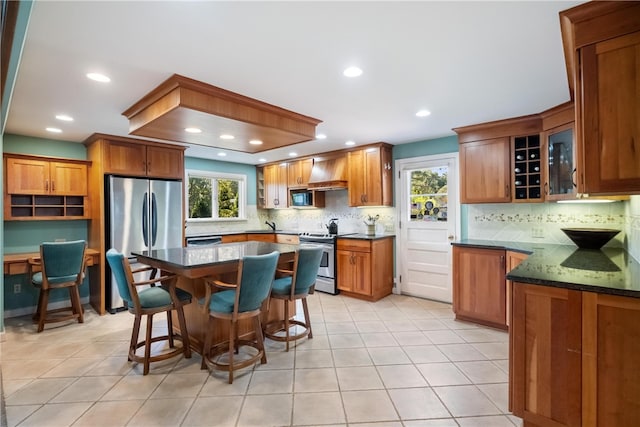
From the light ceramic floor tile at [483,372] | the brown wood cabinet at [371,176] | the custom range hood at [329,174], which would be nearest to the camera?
the light ceramic floor tile at [483,372]

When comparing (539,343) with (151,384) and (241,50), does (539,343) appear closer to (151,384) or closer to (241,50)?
(241,50)

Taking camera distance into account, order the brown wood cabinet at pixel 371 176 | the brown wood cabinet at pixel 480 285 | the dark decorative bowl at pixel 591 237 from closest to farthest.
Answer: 1. the dark decorative bowl at pixel 591 237
2. the brown wood cabinet at pixel 480 285
3. the brown wood cabinet at pixel 371 176

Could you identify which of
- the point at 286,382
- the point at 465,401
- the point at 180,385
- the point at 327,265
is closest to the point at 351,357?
the point at 286,382

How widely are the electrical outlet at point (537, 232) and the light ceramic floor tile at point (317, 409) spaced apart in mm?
2984

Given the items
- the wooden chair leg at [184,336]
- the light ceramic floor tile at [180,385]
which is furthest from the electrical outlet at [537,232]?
the wooden chair leg at [184,336]

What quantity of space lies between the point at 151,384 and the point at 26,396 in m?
0.82

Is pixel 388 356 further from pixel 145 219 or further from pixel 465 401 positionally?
pixel 145 219

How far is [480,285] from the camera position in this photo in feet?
11.4

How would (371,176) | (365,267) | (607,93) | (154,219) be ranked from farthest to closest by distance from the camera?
(371,176) → (365,267) → (154,219) → (607,93)

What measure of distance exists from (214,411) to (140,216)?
10.1 feet

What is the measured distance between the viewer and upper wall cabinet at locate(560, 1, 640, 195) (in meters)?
1.54

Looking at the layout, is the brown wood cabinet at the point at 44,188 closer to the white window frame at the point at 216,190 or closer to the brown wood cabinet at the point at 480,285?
the white window frame at the point at 216,190

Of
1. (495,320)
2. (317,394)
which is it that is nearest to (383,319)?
(495,320)

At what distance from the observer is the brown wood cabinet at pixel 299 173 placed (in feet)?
18.7
